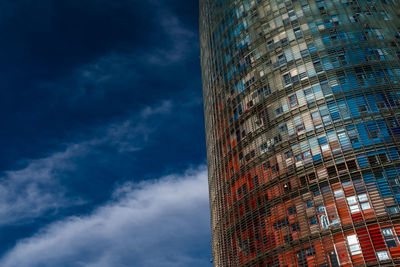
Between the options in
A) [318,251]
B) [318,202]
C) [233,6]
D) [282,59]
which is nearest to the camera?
[318,251]

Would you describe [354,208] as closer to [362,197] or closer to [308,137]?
[362,197]

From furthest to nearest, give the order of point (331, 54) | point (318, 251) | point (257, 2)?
point (257, 2) < point (331, 54) < point (318, 251)

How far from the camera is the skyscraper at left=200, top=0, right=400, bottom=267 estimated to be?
1268 inches

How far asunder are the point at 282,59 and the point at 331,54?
5944 mm

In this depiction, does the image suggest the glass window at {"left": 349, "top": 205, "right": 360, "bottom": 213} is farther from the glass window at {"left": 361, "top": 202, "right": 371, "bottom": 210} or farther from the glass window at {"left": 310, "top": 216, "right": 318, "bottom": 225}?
the glass window at {"left": 310, "top": 216, "right": 318, "bottom": 225}

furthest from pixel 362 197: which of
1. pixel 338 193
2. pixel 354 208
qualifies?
pixel 338 193

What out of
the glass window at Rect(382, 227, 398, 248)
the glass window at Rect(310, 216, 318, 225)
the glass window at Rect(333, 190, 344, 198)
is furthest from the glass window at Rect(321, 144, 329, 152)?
the glass window at Rect(382, 227, 398, 248)

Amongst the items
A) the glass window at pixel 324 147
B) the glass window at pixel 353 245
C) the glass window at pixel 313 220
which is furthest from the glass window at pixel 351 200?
the glass window at pixel 324 147

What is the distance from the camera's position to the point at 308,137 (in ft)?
125

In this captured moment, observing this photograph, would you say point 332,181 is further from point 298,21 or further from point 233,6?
point 233,6

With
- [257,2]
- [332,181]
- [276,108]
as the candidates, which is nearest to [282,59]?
[276,108]

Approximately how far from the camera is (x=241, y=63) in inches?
2048

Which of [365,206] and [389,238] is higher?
[365,206]

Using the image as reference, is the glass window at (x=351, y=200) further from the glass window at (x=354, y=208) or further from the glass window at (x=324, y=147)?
the glass window at (x=324, y=147)
